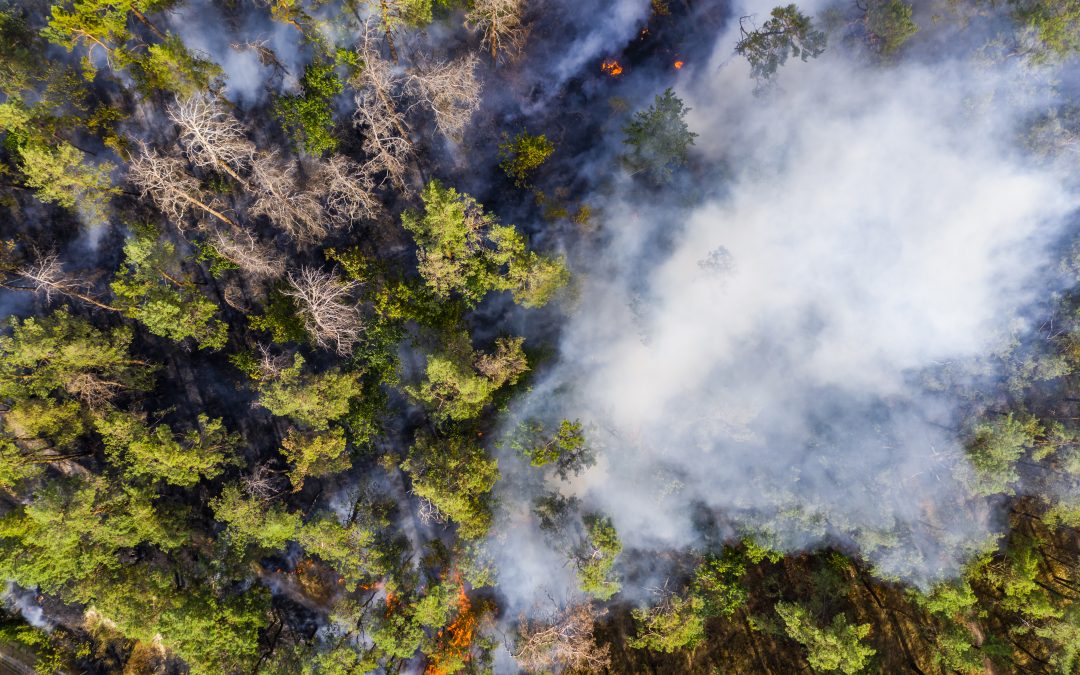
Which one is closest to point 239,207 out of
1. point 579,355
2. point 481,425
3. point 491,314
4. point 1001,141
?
point 491,314

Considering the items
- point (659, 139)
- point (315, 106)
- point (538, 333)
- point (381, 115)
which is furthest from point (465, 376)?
point (315, 106)

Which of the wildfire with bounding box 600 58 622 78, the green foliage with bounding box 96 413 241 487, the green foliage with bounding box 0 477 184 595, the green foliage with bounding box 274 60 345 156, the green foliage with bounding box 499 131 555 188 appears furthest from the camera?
the wildfire with bounding box 600 58 622 78

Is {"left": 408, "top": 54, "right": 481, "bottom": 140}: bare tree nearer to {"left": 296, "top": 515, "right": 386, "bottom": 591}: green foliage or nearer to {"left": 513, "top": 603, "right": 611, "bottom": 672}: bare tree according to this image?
{"left": 296, "top": 515, "right": 386, "bottom": 591}: green foliage

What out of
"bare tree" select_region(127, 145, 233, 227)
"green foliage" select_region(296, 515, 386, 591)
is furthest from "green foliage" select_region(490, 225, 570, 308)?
"green foliage" select_region(296, 515, 386, 591)

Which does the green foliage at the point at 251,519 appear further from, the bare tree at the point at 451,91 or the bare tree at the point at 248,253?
the bare tree at the point at 451,91

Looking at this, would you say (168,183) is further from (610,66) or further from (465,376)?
(610,66)

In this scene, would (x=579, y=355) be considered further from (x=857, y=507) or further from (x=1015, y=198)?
(x=1015, y=198)
